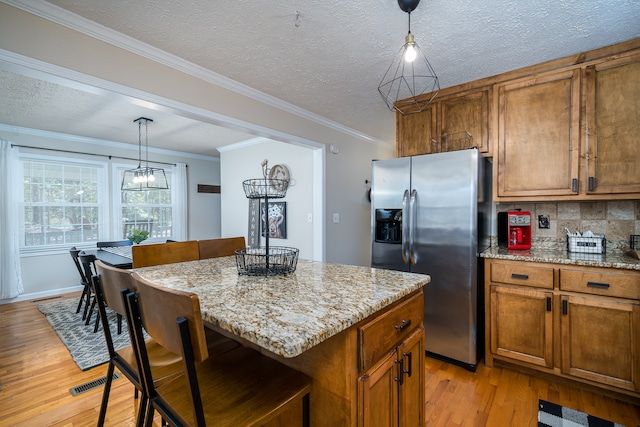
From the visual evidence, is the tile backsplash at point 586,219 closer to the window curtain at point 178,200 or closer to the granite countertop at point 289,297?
the granite countertop at point 289,297

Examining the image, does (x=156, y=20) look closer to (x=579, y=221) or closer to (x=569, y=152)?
(x=569, y=152)

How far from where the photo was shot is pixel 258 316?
840 mm

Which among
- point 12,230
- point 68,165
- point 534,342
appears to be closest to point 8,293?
point 12,230

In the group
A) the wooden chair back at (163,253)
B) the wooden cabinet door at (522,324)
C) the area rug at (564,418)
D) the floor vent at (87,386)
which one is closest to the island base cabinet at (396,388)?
the area rug at (564,418)

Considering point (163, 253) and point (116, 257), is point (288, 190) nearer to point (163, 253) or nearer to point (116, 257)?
point (116, 257)

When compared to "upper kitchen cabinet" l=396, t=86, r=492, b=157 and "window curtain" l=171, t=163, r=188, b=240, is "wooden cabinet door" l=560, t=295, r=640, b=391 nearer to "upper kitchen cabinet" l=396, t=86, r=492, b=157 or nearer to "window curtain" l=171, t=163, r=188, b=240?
"upper kitchen cabinet" l=396, t=86, r=492, b=157

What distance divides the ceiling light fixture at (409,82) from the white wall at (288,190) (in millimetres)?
1354

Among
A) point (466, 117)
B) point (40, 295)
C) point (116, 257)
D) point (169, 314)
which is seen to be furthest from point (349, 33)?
point (40, 295)

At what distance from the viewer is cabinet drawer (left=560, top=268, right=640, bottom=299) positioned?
1761 millimetres

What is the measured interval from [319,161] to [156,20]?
214cm

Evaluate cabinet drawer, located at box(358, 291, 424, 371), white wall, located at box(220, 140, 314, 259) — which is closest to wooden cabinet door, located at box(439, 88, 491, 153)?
white wall, located at box(220, 140, 314, 259)

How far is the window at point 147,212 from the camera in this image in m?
5.12

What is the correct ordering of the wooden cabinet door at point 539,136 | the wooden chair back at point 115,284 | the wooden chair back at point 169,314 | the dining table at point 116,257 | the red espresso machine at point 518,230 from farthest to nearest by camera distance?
the dining table at point 116,257 → the red espresso machine at point 518,230 → the wooden cabinet door at point 539,136 → the wooden chair back at point 115,284 → the wooden chair back at point 169,314

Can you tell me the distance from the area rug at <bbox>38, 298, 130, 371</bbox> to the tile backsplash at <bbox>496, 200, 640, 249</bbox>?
383 cm
